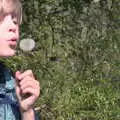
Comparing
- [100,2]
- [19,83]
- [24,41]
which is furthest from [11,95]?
[100,2]

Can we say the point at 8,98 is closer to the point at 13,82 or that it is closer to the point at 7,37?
the point at 13,82

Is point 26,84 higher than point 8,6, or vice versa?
point 8,6

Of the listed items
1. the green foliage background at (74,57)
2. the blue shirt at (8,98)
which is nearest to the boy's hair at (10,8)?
the blue shirt at (8,98)

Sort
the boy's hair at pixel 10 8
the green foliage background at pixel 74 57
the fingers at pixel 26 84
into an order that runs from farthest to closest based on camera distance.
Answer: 1. the green foliage background at pixel 74 57
2. the boy's hair at pixel 10 8
3. the fingers at pixel 26 84

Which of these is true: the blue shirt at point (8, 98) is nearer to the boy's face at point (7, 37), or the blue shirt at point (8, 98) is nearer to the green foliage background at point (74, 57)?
the boy's face at point (7, 37)

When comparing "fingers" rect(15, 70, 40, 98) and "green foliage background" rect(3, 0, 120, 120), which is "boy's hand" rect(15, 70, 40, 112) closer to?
"fingers" rect(15, 70, 40, 98)

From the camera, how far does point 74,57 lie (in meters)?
4.50

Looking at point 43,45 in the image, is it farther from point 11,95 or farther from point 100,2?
point 11,95

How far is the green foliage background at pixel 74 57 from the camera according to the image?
420 centimetres

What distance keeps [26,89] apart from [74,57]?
6.21ft

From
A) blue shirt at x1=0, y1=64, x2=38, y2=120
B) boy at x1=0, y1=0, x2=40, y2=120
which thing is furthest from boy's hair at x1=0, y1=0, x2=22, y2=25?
blue shirt at x1=0, y1=64, x2=38, y2=120

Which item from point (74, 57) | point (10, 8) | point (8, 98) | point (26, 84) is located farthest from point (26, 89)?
Result: point (74, 57)

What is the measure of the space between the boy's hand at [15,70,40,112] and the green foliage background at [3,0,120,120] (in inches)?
57.8

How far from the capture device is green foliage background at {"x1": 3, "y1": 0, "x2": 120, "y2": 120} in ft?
13.8
